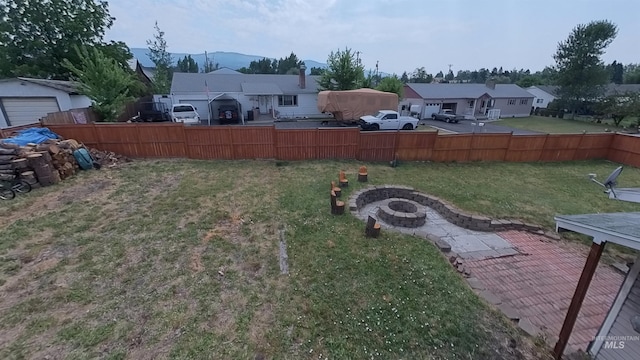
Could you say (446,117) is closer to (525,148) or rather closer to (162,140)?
(525,148)

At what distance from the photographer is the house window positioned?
2328cm

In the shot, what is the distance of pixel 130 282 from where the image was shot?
3910 mm

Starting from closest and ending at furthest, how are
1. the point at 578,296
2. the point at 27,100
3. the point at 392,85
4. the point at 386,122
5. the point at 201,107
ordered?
the point at 578,296
the point at 27,100
the point at 386,122
the point at 201,107
the point at 392,85

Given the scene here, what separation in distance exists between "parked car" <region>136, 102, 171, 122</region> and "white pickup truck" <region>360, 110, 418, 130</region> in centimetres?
1478

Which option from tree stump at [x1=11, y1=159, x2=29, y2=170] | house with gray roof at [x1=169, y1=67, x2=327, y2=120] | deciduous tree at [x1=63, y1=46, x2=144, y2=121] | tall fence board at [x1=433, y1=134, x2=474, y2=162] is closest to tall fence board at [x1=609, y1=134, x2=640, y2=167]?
tall fence board at [x1=433, y1=134, x2=474, y2=162]

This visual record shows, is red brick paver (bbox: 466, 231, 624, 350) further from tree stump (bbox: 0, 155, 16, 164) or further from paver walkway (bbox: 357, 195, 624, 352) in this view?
tree stump (bbox: 0, 155, 16, 164)

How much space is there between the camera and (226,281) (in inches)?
159

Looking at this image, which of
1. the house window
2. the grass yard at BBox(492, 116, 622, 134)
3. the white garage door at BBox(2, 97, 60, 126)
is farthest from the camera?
the house window

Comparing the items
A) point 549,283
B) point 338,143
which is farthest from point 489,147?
point 549,283

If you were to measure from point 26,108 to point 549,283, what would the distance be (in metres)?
20.2

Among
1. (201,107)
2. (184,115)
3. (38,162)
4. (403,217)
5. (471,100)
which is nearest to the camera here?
(403,217)

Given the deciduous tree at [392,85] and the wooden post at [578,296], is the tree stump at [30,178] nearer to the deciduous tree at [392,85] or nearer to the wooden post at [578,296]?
the wooden post at [578,296]

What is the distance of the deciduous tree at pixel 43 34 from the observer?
57.5 feet

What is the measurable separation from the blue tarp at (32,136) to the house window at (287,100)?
16274 mm
